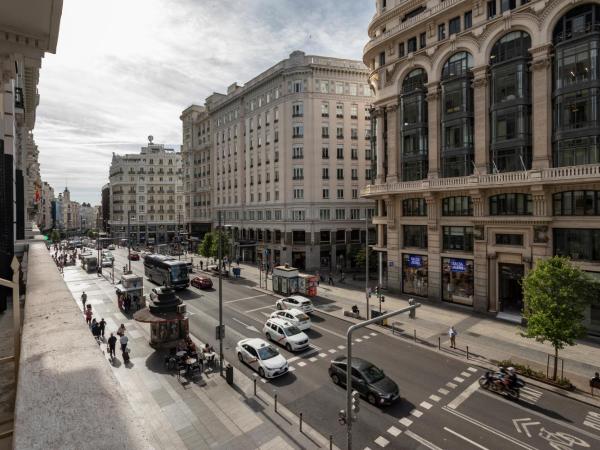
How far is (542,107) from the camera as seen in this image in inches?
1139

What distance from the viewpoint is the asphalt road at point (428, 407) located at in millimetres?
14422

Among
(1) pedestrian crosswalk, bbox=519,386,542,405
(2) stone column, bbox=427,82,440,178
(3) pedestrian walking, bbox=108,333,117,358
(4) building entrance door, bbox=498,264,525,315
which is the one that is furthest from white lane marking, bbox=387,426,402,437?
(2) stone column, bbox=427,82,440,178

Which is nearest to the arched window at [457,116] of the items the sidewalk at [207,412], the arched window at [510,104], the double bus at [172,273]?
the arched window at [510,104]

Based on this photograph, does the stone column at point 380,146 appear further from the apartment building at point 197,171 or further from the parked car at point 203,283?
the apartment building at point 197,171

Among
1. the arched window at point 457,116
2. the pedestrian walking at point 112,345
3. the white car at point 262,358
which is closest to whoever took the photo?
the white car at point 262,358

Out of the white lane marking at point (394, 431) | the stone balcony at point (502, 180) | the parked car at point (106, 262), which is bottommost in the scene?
the white lane marking at point (394, 431)

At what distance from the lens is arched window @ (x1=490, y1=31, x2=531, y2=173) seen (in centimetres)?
3003

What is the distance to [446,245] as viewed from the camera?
3566 cm

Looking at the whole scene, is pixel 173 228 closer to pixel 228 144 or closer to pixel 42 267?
pixel 228 144

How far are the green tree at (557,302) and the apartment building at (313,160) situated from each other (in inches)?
1381

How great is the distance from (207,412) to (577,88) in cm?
3403

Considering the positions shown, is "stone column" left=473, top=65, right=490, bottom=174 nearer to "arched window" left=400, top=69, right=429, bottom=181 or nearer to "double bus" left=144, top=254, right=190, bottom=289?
"arched window" left=400, top=69, right=429, bottom=181

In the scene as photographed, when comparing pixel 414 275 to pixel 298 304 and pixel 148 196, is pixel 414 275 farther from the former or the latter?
pixel 148 196

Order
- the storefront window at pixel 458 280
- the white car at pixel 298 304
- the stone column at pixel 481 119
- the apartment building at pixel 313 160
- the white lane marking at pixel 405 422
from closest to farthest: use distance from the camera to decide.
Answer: the white lane marking at pixel 405 422
the white car at pixel 298 304
the stone column at pixel 481 119
the storefront window at pixel 458 280
the apartment building at pixel 313 160
